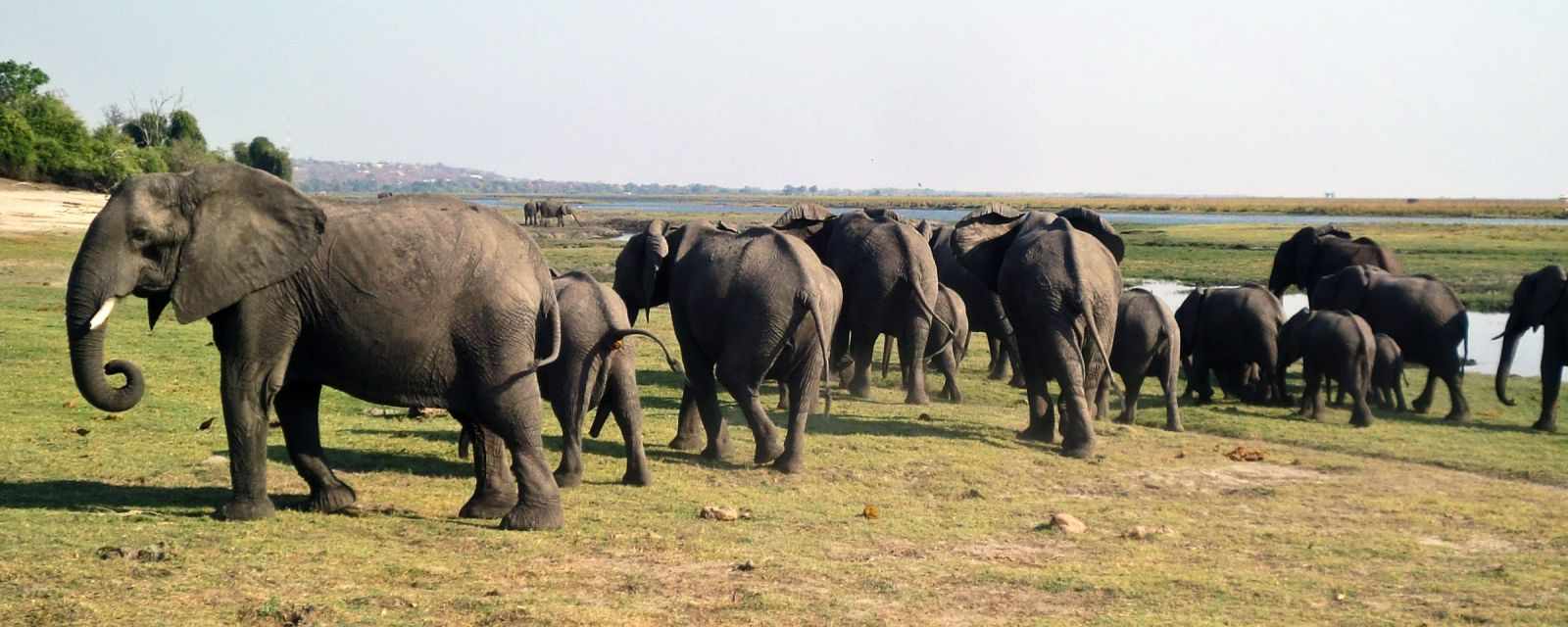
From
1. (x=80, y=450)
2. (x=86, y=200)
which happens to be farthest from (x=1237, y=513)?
(x=86, y=200)

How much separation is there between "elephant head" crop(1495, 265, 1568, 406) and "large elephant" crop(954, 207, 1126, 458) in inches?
263

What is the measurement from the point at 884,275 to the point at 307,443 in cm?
837

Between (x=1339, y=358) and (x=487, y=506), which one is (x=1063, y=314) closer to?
(x=1339, y=358)

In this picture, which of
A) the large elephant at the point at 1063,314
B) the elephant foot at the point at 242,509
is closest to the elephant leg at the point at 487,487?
the elephant foot at the point at 242,509

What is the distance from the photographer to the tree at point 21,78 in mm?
61809

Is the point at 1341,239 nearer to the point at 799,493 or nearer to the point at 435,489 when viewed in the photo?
the point at 799,493

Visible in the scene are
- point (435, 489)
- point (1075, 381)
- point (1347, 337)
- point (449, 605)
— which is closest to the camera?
point (449, 605)

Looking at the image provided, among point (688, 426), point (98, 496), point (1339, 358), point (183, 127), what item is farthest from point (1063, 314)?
point (183, 127)

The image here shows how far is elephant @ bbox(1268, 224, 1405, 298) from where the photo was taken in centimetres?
2658

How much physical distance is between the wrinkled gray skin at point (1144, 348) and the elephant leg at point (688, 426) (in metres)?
5.45

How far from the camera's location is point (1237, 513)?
465 inches

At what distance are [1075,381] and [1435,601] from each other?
587 cm

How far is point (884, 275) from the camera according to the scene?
16844 millimetres

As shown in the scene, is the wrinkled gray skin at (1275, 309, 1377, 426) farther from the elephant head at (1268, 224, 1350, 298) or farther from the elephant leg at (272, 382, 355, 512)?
the elephant leg at (272, 382, 355, 512)
